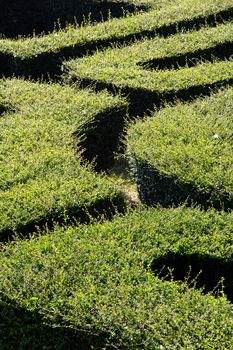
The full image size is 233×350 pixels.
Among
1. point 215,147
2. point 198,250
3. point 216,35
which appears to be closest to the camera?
point 198,250

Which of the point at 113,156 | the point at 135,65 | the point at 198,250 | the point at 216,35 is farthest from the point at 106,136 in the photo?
the point at 198,250

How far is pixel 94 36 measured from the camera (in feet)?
55.9

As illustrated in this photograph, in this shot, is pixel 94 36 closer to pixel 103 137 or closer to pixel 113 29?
pixel 113 29

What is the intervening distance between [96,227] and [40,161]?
2140 millimetres

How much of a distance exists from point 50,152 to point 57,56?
560 centimetres

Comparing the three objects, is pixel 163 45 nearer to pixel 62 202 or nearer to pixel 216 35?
pixel 216 35

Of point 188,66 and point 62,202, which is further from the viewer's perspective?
point 188,66

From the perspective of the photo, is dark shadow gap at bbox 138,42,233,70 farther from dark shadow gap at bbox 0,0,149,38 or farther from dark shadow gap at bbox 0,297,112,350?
dark shadow gap at bbox 0,297,112,350

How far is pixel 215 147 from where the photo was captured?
1133 centimetres

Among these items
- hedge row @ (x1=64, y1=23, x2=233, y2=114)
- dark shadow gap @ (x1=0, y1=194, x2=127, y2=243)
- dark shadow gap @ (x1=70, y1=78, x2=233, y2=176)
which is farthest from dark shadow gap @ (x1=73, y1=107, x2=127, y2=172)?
dark shadow gap @ (x1=0, y1=194, x2=127, y2=243)

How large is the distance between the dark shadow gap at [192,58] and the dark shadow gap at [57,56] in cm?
132

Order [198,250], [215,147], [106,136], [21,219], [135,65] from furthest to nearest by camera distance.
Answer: [135,65]
[106,136]
[215,147]
[21,219]
[198,250]

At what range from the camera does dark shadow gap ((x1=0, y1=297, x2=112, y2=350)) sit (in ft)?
26.5

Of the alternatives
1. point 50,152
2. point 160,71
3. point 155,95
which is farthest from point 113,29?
point 50,152
